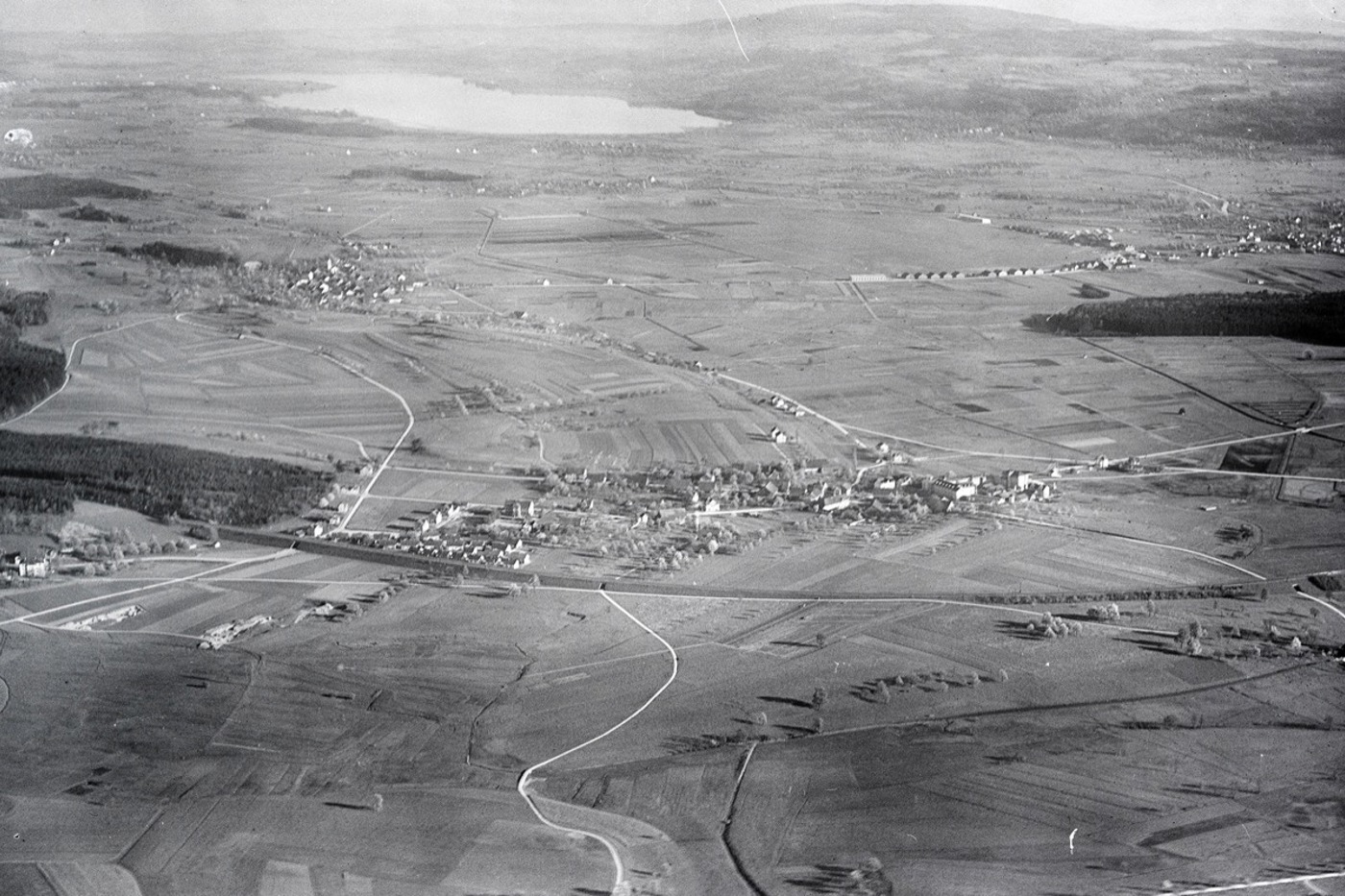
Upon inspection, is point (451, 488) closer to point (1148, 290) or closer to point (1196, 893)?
point (1196, 893)

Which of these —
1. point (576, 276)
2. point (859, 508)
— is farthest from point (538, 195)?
point (859, 508)

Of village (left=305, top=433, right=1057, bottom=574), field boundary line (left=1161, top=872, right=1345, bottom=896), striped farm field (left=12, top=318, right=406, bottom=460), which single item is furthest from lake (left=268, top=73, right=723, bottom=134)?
field boundary line (left=1161, top=872, right=1345, bottom=896)

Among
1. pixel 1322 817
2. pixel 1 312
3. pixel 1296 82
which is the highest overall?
pixel 1296 82

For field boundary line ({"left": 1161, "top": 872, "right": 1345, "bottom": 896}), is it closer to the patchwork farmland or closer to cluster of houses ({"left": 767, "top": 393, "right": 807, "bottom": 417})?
the patchwork farmland

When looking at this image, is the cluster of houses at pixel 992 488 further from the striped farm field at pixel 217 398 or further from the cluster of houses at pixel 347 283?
the cluster of houses at pixel 347 283

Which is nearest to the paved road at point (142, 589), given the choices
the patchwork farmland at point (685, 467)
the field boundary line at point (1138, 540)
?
the patchwork farmland at point (685, 467)

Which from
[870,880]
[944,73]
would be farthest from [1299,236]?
[870,880]
